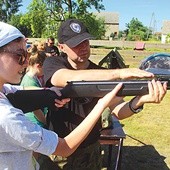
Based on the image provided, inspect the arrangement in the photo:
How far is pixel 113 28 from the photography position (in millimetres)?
98250

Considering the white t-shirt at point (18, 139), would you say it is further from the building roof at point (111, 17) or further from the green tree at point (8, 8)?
the building roof at point (111, 17)

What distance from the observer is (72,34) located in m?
2.54

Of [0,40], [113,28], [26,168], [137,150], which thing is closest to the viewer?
[0,40]

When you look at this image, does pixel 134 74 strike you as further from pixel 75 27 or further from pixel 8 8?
pixel 8 8

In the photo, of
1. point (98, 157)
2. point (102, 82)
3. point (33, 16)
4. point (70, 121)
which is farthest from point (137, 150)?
point (33, 16)

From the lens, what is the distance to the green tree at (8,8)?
74.0 m

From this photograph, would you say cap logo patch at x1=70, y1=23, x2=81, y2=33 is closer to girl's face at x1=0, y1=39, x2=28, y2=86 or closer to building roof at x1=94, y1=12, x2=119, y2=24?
girl's face at x1=0, y1=39, x2=28, y2=86

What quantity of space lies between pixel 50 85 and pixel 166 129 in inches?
220

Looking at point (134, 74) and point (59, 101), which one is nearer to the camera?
point (134, 74)

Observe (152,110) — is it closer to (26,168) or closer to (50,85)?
(50,85)

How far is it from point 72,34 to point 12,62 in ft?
2.89

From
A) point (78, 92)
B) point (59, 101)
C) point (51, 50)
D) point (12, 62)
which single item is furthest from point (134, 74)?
point (51, 50)

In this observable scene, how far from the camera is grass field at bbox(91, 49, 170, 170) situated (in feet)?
18.6

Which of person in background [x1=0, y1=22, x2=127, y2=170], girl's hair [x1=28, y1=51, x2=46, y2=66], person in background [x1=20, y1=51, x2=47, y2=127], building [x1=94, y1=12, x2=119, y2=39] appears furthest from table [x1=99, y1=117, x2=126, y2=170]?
building [x1=94, y1=12, x2=119, y2=39]
